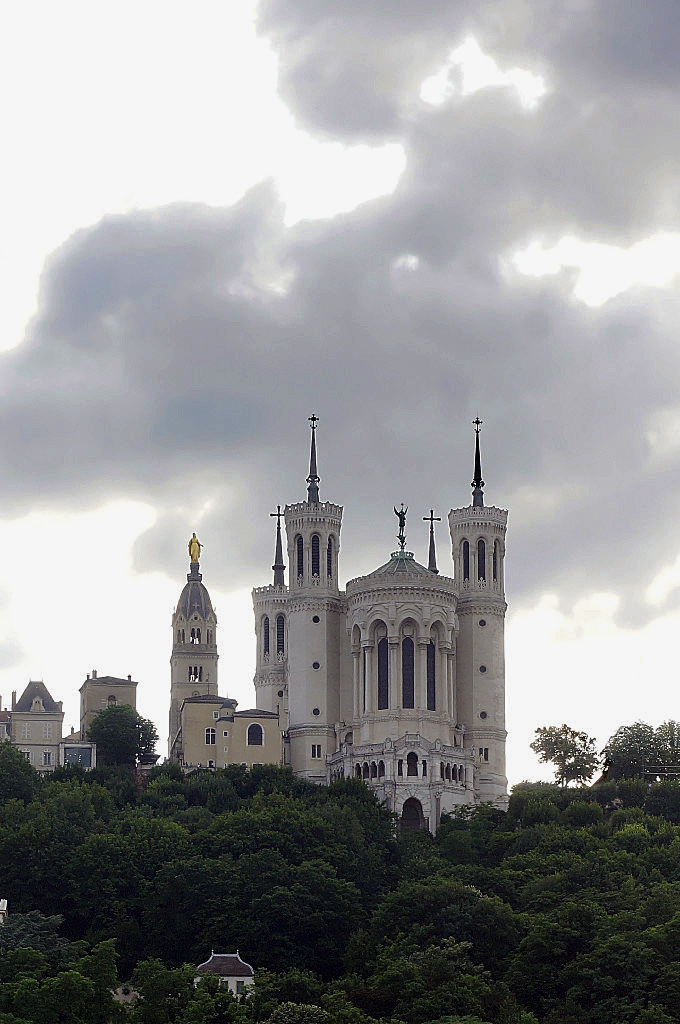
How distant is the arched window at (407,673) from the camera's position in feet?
482

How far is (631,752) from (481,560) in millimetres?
16083

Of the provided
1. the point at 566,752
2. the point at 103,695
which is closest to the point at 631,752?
the point at 566,752

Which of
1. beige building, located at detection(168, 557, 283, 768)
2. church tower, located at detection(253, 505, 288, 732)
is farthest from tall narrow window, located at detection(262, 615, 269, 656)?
beige building, located at detection(168, 557, 283, 768)

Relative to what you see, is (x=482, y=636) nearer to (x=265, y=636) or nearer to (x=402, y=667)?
(x=402, y=667)

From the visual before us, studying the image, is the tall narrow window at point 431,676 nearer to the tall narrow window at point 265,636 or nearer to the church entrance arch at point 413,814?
the church entrance arch at point 413,814

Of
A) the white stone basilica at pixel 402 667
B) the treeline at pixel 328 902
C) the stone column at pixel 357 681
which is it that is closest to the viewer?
the treeline at pixel 328 902

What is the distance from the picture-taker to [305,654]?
152 metres

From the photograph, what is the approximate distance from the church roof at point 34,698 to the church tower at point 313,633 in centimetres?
1704

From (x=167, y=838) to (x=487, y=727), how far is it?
28211 millimetres

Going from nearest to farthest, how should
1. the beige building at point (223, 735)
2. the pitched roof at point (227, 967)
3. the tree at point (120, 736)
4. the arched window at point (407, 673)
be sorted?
1. the pitched roof at point (227, 967)
2. the arched window at point (407, 673)
3. the beige building at point (223, 735)
4. the tree at point (120, 736)

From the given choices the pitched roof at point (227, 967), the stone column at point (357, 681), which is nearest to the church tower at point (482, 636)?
the stone column at point (357, 681)

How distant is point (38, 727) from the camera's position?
514 feet

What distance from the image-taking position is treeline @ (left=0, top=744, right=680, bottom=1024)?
109 m

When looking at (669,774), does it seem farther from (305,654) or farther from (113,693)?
(113,693)
